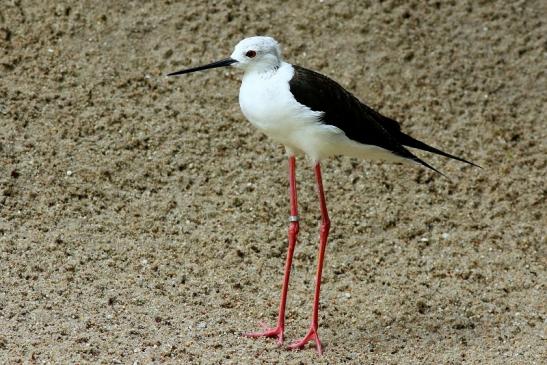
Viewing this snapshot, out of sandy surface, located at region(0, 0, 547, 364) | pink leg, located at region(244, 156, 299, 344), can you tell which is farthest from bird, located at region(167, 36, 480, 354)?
sandy surface, located at region(0, 0, 547, 364)

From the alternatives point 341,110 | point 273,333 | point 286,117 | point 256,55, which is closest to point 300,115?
point 286,117

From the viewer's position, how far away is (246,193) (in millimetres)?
4766

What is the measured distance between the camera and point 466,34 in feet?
18.4

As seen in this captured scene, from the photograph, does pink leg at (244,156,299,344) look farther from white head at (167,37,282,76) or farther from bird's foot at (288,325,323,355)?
white head at (167,37,282,76)

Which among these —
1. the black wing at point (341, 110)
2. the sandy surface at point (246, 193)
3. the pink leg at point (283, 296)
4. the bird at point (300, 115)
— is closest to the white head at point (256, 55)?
the bird at point (300, 115)

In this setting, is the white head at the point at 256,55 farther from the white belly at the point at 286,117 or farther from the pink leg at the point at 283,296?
the pink leg at the point at 283,296

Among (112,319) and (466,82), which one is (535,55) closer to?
(466,82)

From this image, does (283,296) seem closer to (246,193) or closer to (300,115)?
(300,115)

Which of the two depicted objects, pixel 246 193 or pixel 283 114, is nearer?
pixel 283 114

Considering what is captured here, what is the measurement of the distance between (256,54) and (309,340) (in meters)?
1.27

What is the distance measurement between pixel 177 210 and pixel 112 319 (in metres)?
0.99

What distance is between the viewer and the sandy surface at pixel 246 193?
3.87 meters

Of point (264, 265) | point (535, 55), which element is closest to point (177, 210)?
point (264, 265)

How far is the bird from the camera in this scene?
11.9 ft
